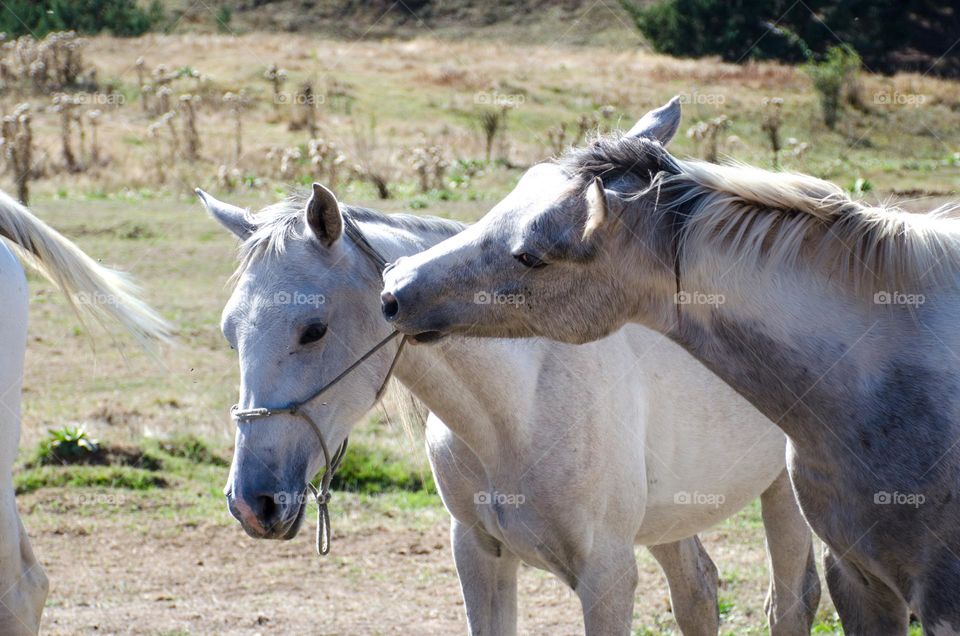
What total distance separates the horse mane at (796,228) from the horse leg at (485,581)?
5.56 feet

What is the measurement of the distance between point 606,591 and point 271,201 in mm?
11544

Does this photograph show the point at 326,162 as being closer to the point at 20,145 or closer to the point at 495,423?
the point at 20,145

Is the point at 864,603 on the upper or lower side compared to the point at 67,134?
lower

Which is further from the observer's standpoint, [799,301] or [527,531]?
[527,531]

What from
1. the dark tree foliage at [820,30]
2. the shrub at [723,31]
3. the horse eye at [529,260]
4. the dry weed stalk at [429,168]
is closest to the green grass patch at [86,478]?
the horse eye at [529,260]

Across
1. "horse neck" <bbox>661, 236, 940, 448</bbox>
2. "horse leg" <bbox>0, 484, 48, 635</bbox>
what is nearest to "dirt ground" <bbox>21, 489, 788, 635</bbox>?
"horse leg" <bbox>0, 484, 48, 635</bbox>

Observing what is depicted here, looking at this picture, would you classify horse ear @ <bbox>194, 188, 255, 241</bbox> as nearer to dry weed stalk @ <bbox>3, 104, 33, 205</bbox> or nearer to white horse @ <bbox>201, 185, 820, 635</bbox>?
white horse @ <bbox>201, 185, 820, 635</bbox>

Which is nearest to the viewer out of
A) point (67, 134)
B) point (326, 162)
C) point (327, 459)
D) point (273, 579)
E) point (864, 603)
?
point (864, 603)

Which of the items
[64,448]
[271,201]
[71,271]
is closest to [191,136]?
[271,201]

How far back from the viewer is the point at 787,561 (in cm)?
466

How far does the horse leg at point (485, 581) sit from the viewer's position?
386 cm

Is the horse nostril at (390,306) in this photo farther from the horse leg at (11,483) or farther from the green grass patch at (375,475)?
the green grass patch at (375,475)

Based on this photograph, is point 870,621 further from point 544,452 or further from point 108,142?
point 108,142

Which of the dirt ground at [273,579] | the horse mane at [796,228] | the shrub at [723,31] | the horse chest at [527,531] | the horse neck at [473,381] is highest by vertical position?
the shrub at [723,31]
